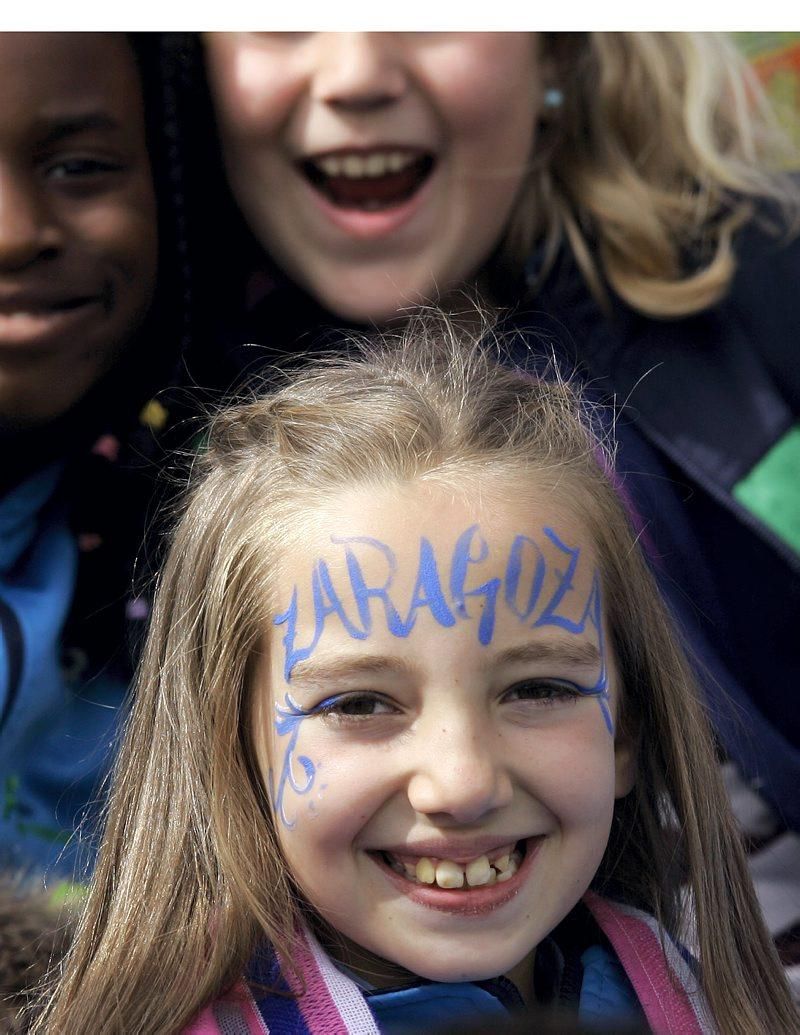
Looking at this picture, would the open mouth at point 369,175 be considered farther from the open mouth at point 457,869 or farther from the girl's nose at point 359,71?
the open mouth at point 457,869

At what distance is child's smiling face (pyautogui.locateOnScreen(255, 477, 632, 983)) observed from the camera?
3.41 feet

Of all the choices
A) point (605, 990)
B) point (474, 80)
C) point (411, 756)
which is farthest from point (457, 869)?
point (474, 80)

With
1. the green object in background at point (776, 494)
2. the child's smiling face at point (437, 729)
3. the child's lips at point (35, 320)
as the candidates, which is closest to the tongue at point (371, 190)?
the child's lips at point (35, 320)

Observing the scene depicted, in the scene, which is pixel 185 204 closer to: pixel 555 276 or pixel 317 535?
pixel 555 276

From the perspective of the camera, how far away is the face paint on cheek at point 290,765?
1066 mm

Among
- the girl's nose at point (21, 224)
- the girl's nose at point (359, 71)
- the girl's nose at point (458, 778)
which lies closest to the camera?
the girl's nose at point (458, 778)

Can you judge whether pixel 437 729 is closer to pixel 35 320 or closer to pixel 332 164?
pixel 35 320

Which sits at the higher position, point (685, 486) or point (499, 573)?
point (499, 573)

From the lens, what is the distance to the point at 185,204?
1657mm

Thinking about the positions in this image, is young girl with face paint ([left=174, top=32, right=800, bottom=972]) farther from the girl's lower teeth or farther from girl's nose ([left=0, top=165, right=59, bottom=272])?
the girl's lower teeth

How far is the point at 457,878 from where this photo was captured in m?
1.06

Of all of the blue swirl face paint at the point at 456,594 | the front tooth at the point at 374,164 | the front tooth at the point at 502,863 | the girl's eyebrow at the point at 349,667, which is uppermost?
the front tooth at the point at 374,164
